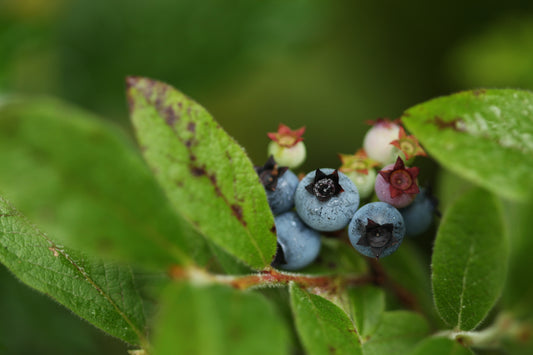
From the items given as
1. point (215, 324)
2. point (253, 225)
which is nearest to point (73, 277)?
point (253, 225)

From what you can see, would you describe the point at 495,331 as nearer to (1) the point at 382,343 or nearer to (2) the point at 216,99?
(1) the point at 382,343

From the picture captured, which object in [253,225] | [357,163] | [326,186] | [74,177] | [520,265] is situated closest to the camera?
[74,177]

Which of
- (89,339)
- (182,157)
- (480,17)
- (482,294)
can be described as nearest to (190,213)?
(182,157)

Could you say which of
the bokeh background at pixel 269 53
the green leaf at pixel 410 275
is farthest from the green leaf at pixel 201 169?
the bokeh background at pixel 269 53

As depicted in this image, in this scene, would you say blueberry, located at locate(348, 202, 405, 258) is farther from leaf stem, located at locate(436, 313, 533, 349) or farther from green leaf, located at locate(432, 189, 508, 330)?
leaf stem, located at locate(436, 313, 533, 349)

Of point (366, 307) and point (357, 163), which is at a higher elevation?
point (357, 163)

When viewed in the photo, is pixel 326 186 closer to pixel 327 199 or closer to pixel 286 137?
pixel 327 199

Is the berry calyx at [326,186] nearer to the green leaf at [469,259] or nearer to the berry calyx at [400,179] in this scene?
the berry calyx at [400,179]
